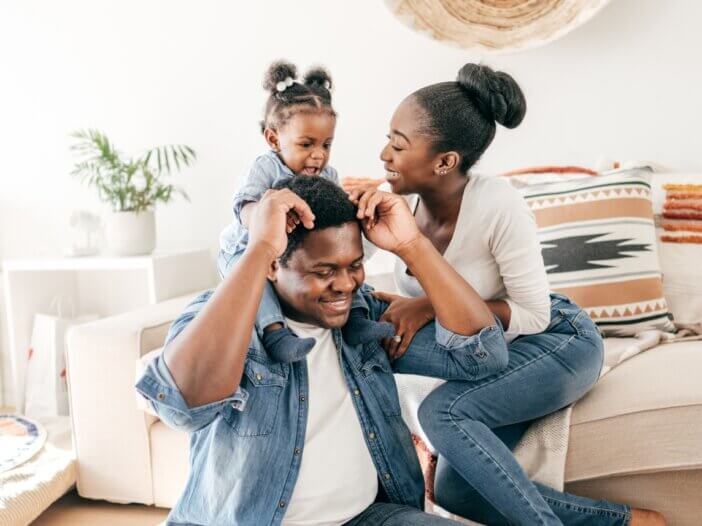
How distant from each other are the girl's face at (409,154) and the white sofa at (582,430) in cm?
53

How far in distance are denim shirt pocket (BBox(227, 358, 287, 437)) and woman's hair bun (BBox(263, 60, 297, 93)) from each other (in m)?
0.72

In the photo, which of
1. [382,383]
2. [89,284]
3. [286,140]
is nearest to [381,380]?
[382,383]

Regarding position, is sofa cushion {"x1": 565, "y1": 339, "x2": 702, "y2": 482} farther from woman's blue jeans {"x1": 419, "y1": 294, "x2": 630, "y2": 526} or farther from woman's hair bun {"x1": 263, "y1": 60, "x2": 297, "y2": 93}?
woman's hair bun {"x1": 263, "y1": 60, "x2": 297, "y2": 93}

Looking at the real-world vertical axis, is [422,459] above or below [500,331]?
below

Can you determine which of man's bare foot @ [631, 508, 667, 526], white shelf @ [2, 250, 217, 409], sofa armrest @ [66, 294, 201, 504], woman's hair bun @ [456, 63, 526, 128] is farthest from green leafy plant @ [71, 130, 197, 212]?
man's bare foot @ [631, 508, 667, 526]

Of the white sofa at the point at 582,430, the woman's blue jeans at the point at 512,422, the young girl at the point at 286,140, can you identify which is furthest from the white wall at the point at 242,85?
the woman's blue jeans at the point at 512,422

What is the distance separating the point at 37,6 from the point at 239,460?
2.48m

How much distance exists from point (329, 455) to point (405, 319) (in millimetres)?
290

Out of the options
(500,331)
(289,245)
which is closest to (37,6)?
(289,245)

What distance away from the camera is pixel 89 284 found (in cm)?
283

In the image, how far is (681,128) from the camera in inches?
83.4

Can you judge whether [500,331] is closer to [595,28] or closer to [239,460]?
[239,460]

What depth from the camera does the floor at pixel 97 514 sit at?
1722 mm

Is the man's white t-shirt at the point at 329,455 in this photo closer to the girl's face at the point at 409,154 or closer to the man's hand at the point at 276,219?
the man's hand at the point at 276,219
